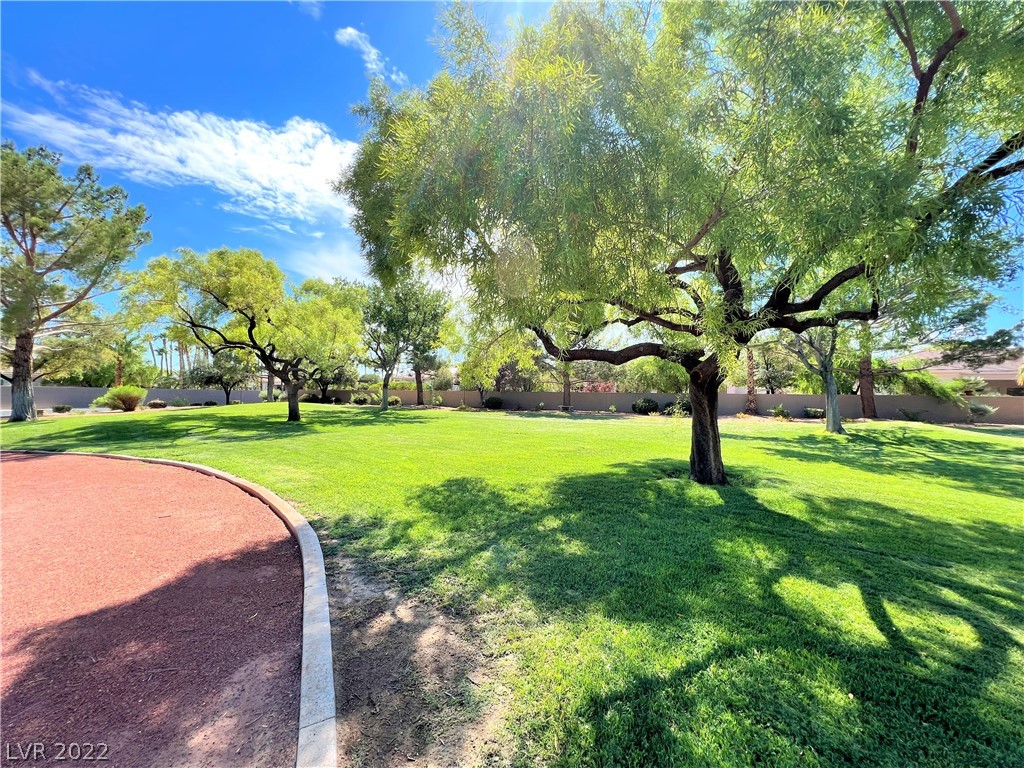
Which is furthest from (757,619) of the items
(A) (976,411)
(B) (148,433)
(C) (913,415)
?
(A) (976,411)

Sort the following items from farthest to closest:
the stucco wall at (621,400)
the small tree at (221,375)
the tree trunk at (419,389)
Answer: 1. the tree trunk at (419,389)
2. the small tree at (221,375)
3. the stucco wall at (621,400)

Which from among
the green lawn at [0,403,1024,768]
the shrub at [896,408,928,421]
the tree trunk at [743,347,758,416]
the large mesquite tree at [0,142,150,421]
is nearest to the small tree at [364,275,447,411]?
the large mesquite tree at [0,142,150,421]

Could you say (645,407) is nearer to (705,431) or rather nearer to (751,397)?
(751,397)

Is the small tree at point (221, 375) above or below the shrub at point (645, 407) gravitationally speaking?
above

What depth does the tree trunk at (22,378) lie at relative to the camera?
52.9 ft

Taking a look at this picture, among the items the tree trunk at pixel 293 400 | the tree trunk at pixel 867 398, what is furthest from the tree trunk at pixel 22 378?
the tree trunk at pixel 867 398

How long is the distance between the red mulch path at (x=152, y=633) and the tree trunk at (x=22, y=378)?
16.3 meters

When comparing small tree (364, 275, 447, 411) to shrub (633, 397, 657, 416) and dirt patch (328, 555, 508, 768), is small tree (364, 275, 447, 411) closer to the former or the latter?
shrub (633, 397, 657, 416)

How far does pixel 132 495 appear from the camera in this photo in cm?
616

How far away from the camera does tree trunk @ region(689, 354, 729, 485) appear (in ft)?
22.9

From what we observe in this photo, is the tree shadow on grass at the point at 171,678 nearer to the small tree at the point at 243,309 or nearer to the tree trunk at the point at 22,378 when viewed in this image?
the small tree at the point at 243,309

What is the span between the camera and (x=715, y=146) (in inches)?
151

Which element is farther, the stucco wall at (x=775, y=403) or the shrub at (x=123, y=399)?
the shrub at (x=123, y=399)

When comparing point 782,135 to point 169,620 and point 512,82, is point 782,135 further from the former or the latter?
point 169,620
